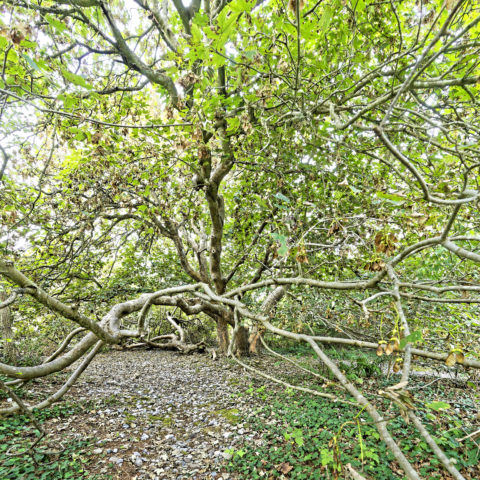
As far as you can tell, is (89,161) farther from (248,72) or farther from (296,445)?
(296,445)

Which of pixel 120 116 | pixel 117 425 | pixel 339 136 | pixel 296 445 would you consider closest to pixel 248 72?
pixel 339 136

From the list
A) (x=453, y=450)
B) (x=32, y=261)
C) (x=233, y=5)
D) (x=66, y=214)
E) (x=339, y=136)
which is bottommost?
(x=453, y=450)

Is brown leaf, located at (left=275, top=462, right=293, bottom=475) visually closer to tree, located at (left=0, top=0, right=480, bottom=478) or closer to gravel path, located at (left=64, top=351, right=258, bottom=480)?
gravel path, located at (left=64, top=351, right=258, bottom=480)

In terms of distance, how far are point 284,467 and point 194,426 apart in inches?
77.7

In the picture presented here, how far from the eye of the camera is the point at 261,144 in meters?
5.07

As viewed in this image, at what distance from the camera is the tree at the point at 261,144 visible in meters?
2.18

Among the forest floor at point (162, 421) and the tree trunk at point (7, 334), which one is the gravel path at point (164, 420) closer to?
the forest floor at point (162, 421)

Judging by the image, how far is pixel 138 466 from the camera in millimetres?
3779

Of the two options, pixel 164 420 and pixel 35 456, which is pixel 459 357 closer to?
pixel 35 456

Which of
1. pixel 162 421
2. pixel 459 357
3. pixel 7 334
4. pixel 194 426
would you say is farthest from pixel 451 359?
pixel 7 334

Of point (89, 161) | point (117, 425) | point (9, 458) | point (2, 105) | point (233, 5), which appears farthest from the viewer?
point (89, 161)

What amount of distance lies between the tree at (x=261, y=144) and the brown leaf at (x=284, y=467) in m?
2.26

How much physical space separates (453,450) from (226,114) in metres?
6.18

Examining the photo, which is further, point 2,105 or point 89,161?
point 89,161
